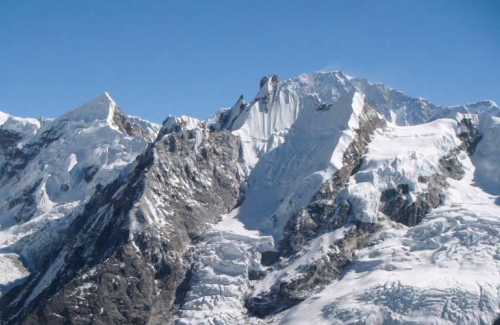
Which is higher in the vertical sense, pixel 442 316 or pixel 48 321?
pixel 48 321

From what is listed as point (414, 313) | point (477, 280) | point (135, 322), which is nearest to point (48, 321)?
point (135, 322)

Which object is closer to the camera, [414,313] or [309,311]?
[414,313]

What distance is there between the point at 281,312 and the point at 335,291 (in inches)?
513

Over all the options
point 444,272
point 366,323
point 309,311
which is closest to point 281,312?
point 309,311

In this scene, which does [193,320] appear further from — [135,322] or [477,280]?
[477,280]

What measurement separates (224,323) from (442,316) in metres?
48.8

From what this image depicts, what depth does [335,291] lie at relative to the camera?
195125mm

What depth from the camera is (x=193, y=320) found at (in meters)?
196

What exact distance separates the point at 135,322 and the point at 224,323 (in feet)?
68.4

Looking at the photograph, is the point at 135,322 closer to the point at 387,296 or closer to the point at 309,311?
the point at 309,311

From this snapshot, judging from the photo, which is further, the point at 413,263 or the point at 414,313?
the point at 413,263

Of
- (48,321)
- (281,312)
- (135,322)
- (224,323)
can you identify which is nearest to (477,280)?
(281,312)

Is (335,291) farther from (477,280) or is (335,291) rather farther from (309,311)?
(477,280)

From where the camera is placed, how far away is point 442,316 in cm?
17438
